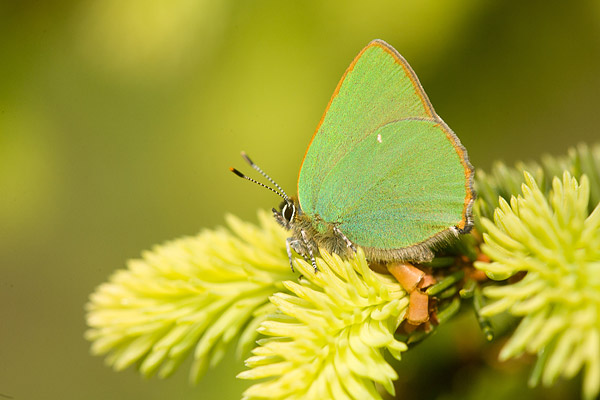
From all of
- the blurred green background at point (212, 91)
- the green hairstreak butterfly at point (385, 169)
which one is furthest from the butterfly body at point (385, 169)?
the blurred green background at point (212, 91)

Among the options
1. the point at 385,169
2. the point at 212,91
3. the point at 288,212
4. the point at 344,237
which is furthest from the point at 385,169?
the point at 212,91

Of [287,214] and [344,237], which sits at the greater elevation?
[287,214]

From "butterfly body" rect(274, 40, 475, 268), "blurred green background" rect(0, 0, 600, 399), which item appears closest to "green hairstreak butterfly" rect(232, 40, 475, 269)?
"butterfly body" rect(274, 40, 475, 268)

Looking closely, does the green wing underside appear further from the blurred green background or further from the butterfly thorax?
the blurred green background

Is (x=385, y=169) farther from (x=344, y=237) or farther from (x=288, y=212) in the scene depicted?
(x=288, y=212)

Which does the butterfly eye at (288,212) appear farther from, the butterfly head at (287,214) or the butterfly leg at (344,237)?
the butterfly leg at (344,237)

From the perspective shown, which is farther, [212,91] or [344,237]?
[212,91]

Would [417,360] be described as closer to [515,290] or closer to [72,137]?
[515,290]
